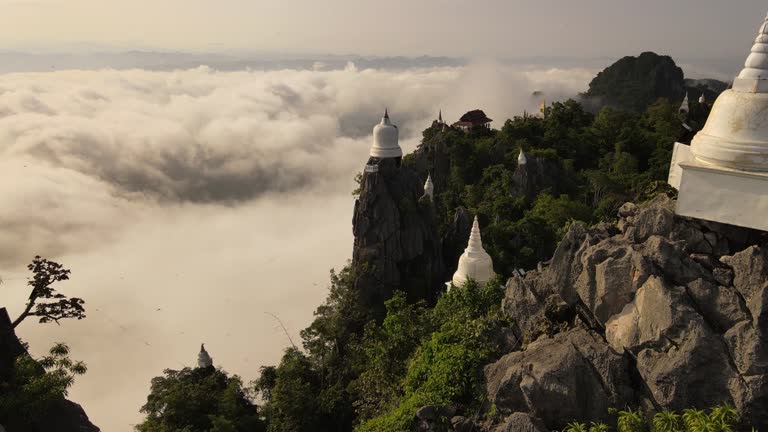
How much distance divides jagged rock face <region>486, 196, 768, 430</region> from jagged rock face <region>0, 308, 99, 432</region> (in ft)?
50.2

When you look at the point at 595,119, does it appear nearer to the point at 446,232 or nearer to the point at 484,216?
the point at 484,216

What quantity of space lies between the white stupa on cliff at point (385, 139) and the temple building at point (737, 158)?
2052cm

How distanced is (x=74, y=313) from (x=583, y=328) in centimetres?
2019

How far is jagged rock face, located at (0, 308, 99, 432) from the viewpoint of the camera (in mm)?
16344

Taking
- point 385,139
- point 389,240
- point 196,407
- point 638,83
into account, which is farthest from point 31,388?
point 638,83

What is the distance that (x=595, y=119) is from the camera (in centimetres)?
5425

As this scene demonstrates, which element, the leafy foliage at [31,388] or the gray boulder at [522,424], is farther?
the leafy foliage at [31,388]

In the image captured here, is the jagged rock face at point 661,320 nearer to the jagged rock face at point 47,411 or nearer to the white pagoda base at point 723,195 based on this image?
the white pagoda base at point 723,195

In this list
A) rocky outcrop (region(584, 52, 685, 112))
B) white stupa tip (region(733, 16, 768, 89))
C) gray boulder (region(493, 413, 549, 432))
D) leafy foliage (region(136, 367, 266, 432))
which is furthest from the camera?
rocky outcrop (region(584, 52, 685, 112))

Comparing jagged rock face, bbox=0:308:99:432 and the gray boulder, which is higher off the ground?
the gray boulder

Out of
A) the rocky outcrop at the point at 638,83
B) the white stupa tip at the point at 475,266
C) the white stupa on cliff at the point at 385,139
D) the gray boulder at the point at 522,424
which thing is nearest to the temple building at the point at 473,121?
the white stupa on cliff at the point at 385,139

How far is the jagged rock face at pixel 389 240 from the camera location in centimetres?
2850

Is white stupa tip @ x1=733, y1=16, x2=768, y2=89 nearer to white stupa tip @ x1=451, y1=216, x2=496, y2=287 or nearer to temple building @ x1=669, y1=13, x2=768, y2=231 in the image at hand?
temple building @ x1=669, y1=13, x2=768, y2=231

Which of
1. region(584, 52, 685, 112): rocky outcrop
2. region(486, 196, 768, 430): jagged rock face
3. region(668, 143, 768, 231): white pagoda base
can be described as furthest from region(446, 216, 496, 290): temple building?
region(584, 52, 685, 112): rocky outcrop
